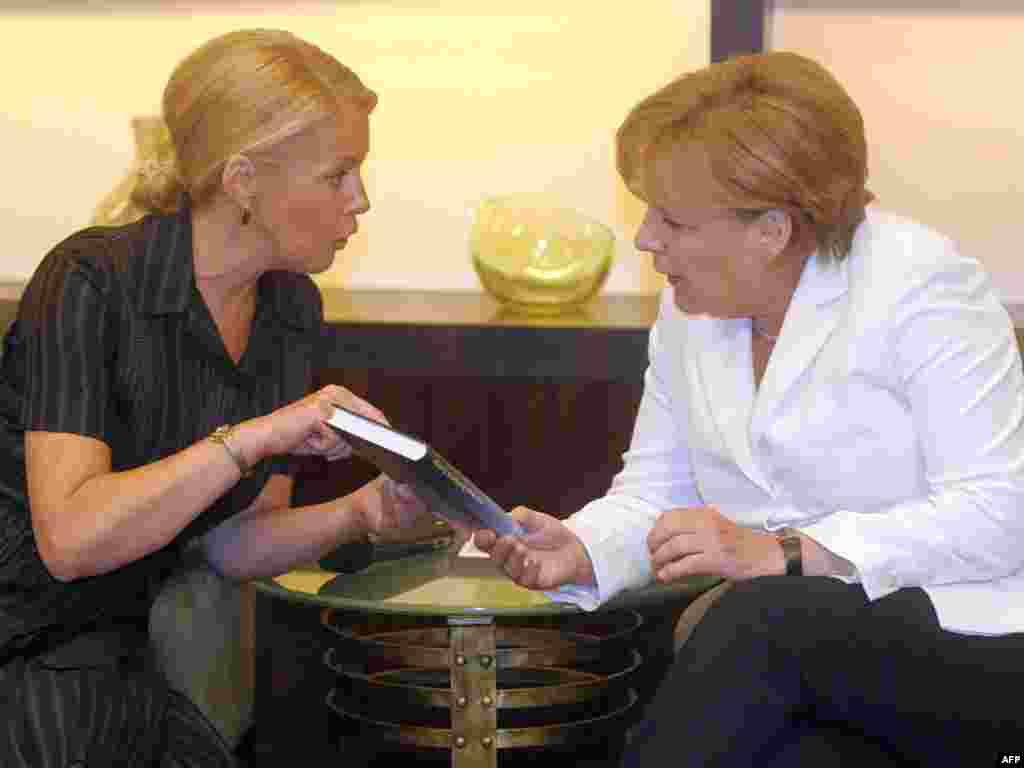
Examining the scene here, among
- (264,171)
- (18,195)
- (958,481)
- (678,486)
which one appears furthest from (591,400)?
(18,195)

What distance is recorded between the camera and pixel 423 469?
6.33 ft

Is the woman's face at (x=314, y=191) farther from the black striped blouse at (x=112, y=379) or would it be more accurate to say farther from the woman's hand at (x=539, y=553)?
the woman's hand at (x=539, y=553)

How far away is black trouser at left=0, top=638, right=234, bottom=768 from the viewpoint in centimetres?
213

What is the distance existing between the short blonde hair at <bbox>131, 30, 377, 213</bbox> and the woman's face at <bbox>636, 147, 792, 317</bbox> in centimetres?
46

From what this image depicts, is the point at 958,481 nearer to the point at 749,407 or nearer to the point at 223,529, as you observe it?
the point at 749,407

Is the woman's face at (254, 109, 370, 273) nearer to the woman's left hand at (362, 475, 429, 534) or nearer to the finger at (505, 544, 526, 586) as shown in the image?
the woman's left hand at (362, 475, 429, 534)

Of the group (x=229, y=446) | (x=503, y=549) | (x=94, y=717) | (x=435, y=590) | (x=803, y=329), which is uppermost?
(x=803, y=329)

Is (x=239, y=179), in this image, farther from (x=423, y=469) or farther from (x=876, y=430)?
(x=876, y=430)

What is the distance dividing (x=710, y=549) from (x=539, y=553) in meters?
0.25

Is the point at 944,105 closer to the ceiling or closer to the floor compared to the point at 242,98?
closer to the floor

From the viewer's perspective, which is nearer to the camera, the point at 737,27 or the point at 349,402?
the point at 349,402

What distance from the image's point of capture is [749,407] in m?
2.18

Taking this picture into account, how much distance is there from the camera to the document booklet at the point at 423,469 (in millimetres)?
1910

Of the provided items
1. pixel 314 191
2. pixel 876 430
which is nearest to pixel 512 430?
pixel 314 191
